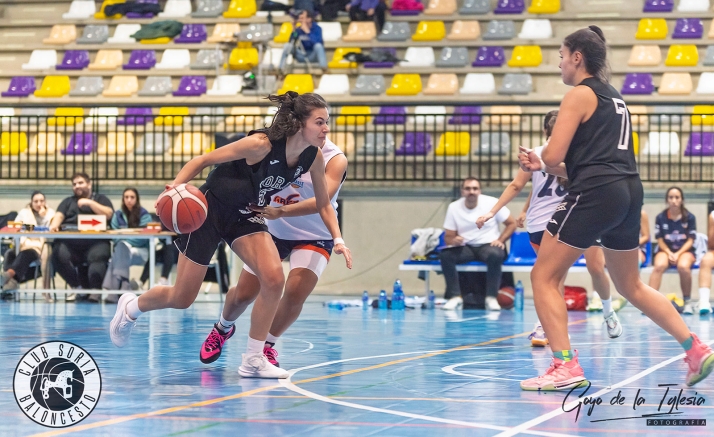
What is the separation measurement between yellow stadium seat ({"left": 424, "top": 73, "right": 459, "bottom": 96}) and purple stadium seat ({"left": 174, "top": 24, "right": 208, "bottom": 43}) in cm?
467

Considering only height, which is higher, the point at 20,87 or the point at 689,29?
the point at 689,29

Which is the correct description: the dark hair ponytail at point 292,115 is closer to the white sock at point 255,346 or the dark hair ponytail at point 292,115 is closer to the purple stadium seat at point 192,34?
the white sock at point 255,346

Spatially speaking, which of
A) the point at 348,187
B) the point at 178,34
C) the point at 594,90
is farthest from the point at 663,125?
the point at 594,90

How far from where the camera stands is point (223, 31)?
19156 mm

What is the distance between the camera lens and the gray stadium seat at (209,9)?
1972cm

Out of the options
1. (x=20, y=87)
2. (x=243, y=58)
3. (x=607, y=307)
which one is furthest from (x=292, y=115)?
(x=20, y=87)

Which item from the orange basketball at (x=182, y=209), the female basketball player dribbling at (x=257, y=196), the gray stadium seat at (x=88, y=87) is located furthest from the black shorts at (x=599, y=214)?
the gray stadium seat at (x=88, y=87)

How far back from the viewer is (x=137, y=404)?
4.83m

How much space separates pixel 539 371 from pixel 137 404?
2567 mm

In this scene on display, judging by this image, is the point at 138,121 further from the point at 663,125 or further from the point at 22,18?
the point at 663,125

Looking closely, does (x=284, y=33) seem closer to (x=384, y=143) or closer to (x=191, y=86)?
(x=191, y=86)

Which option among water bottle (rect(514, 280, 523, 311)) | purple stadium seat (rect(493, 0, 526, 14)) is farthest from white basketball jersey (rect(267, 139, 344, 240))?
purple stadium seat (rect(493, 0, 526, 14))

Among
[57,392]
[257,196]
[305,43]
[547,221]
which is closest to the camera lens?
[57,392]

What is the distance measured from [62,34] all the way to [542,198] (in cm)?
1417
